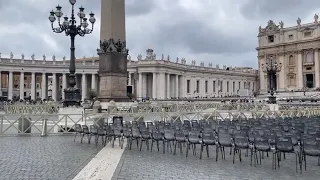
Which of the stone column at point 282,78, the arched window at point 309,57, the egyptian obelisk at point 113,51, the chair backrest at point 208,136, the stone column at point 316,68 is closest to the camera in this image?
the chair backrest at point 208,136

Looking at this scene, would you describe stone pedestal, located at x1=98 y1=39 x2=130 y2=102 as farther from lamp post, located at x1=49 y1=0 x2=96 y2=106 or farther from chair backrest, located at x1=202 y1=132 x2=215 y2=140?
chair backrest, located at x1=202 y1=132 x2=215 y2=140

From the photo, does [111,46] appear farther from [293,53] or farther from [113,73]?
[293,53]

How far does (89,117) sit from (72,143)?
4.48m

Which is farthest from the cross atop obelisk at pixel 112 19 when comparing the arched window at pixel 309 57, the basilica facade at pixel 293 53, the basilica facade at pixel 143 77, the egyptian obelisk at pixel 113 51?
the arched window at pixel 309 57

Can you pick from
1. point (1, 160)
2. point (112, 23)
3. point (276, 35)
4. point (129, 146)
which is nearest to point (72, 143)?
point (129, 146)

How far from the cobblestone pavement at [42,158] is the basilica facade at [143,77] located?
195ft

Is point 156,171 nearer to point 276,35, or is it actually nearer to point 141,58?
point 141,58

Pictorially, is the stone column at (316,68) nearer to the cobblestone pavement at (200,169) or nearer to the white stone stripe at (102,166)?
the cobblestone pavement at (200,169)

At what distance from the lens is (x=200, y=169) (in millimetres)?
9133

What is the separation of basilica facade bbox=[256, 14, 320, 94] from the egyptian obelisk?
64.7m

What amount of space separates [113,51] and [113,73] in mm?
1631

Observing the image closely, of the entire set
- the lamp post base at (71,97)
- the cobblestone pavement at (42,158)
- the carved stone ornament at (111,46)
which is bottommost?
the cobblestone pavement at (42,158)

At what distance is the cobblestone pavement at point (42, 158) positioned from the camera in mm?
8422

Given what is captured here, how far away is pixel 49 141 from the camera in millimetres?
14812
